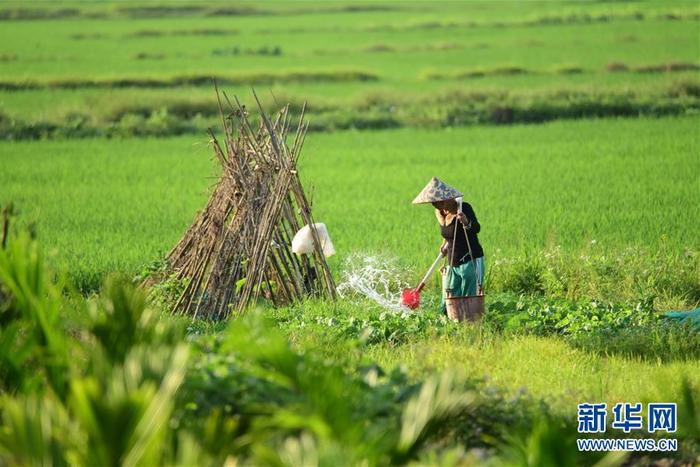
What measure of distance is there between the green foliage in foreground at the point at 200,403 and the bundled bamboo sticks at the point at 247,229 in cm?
374

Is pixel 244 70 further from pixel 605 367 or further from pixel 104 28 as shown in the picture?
pixel 605 367

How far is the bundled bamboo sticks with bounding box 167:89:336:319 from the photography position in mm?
9180

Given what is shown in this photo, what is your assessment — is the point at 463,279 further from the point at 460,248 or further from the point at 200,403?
the point at 200,403

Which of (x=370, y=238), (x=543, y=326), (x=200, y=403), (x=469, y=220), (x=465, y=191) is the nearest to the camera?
(x=200, y=403)

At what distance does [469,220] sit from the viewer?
858 cm

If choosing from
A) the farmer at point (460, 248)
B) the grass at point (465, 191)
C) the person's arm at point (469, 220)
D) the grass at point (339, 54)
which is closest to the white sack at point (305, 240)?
the farmer at point (460, 248)

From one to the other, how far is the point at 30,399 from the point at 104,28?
3558 centimetres

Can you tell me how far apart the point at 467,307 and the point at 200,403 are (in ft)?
12.2

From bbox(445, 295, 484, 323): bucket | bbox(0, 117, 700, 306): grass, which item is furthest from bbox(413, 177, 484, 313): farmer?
bbox(0, 117, 700, 306): grass

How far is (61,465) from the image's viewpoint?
14.6 feet

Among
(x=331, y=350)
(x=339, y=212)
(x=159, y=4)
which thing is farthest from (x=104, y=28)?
(x=331, y=350)

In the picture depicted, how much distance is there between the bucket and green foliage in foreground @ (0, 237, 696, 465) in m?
2.75

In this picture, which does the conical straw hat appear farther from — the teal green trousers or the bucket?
the bucket

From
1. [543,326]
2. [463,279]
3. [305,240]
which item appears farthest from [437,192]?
[305,240]
